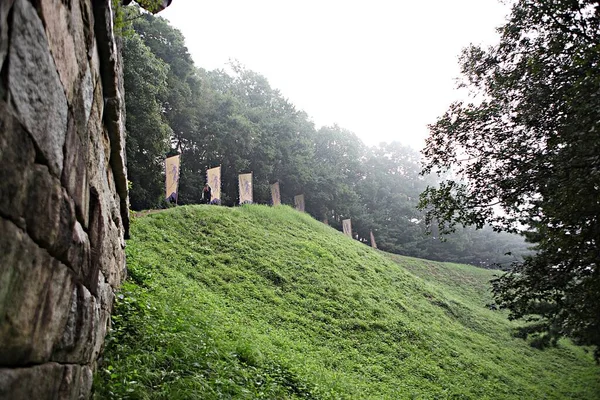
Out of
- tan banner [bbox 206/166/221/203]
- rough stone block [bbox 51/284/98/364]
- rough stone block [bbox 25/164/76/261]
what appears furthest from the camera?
tan banner [bbox 206/166/221/203]

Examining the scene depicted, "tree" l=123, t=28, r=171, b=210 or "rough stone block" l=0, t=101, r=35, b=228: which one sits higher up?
"tree" l=123, t=28, r=171, b=210

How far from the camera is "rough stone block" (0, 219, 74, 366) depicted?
1171mm

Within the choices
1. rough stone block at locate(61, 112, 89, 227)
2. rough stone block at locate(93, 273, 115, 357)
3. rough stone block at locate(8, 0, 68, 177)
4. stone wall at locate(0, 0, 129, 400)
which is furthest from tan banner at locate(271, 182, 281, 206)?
rough stone block at locate(8, 0, 68, 177)

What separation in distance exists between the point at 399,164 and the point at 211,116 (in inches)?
1068

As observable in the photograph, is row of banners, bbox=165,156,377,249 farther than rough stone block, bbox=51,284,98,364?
Yes

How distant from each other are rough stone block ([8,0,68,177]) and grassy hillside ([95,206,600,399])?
210 centimetres

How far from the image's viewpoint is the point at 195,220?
Result: 13344mm

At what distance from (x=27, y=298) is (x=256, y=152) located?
26177 mm

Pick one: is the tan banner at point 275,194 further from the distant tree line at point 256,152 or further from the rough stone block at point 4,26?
the rough stone block at point 4,26

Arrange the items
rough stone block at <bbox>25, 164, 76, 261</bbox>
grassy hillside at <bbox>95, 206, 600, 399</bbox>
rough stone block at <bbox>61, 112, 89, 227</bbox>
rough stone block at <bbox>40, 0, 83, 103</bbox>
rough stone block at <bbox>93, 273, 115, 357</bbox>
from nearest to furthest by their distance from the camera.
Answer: rough stone block at <bbox>25, 164, 76, 261</bbox>, rough stone block at <bbox>40, 0, 83, 103</bbox>, rough stone block at <bbox>61, 112, 89, 227</bbox>, rough stone block at <bbox>93, 273, 115, 357</bbox>, grassy hillside at <bbox>95, 206, 600, 399</bbox>

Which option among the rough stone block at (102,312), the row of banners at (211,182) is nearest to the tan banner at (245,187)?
the row of banners at (211,182)

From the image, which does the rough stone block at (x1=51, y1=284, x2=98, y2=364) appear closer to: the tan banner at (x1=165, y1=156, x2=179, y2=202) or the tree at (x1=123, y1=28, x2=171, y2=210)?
the tree at (x1=123, y1=28, x2=171, y2=210)

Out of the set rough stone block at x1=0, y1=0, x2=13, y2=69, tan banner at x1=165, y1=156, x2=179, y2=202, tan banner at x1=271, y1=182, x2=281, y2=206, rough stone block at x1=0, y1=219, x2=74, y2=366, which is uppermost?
tan banner at x1=271, y1=182, x2=281, y2=206

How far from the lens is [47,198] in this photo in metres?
1.48
